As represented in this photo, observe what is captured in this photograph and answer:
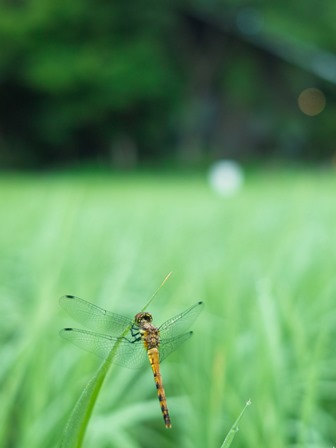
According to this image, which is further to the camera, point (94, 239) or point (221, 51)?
point (221, 51)

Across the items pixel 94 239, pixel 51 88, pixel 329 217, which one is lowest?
pixel 94 239

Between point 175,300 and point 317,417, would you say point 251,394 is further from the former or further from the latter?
point 175,300

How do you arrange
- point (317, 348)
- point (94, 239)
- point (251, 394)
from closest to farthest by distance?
point (317, 348)
point (251, 394)
point (94, 239)

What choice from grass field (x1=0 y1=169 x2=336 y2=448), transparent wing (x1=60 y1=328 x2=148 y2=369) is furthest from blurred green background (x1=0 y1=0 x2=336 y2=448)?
transparent wing (x1=60 y1=328 x2=148 y2=369)

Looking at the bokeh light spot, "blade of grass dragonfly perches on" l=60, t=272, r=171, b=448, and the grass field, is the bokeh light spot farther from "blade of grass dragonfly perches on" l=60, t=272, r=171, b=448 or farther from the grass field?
"blade of grass dragonfly perches on" l=60, t=272, r=171, b=448


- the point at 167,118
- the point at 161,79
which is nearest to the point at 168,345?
the point at 161,79

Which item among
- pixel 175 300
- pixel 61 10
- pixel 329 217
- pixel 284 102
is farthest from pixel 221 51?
pixel 175 300

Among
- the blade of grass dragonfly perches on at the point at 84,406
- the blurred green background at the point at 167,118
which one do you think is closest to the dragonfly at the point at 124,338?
the blade of grass dragonfly perches on at the point at 84,406
